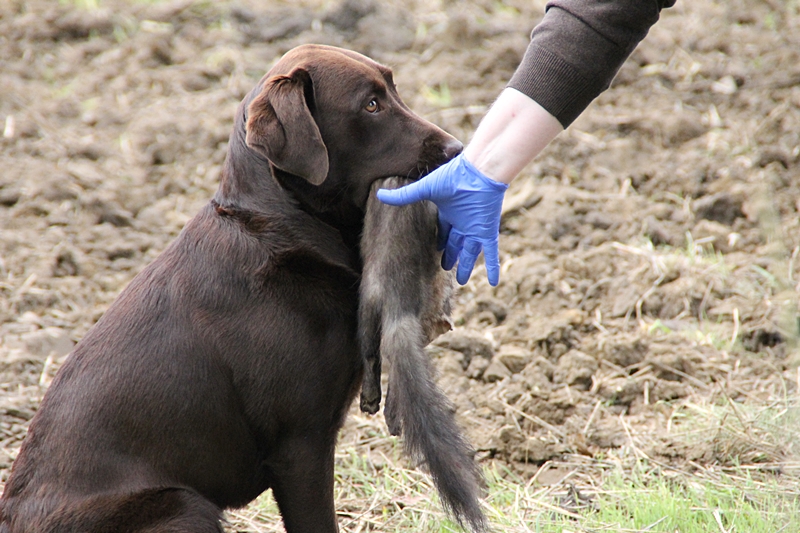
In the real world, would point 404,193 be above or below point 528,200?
above

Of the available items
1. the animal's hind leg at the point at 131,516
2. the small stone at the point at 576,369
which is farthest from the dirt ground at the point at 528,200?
the animal's hind leg at the point at 131,516

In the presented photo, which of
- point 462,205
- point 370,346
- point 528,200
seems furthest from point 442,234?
point 528,200

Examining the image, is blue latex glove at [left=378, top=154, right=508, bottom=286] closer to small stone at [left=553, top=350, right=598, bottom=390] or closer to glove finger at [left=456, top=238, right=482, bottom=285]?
glove finger at [left=456, top=238, right=482, bottom=285]

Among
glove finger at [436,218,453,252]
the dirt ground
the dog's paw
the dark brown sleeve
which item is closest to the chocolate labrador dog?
the dog's paw

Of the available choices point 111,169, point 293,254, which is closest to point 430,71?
point 111,169

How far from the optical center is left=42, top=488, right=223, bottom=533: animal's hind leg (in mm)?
2738

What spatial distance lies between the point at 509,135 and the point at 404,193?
0.44 m

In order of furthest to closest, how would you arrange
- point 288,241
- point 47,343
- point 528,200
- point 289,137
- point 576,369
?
point 528,200 → point 47,343 → point 576,369 → point 288,241 → point 289,137

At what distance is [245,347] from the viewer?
2.96 m

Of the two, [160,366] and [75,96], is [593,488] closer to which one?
[160,366]

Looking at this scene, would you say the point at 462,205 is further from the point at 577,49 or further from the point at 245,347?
the point at 245,347

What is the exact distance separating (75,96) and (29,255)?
2644 millimetres

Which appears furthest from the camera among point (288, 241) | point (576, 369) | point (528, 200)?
→ point (528, 200)

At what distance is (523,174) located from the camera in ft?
20.7
